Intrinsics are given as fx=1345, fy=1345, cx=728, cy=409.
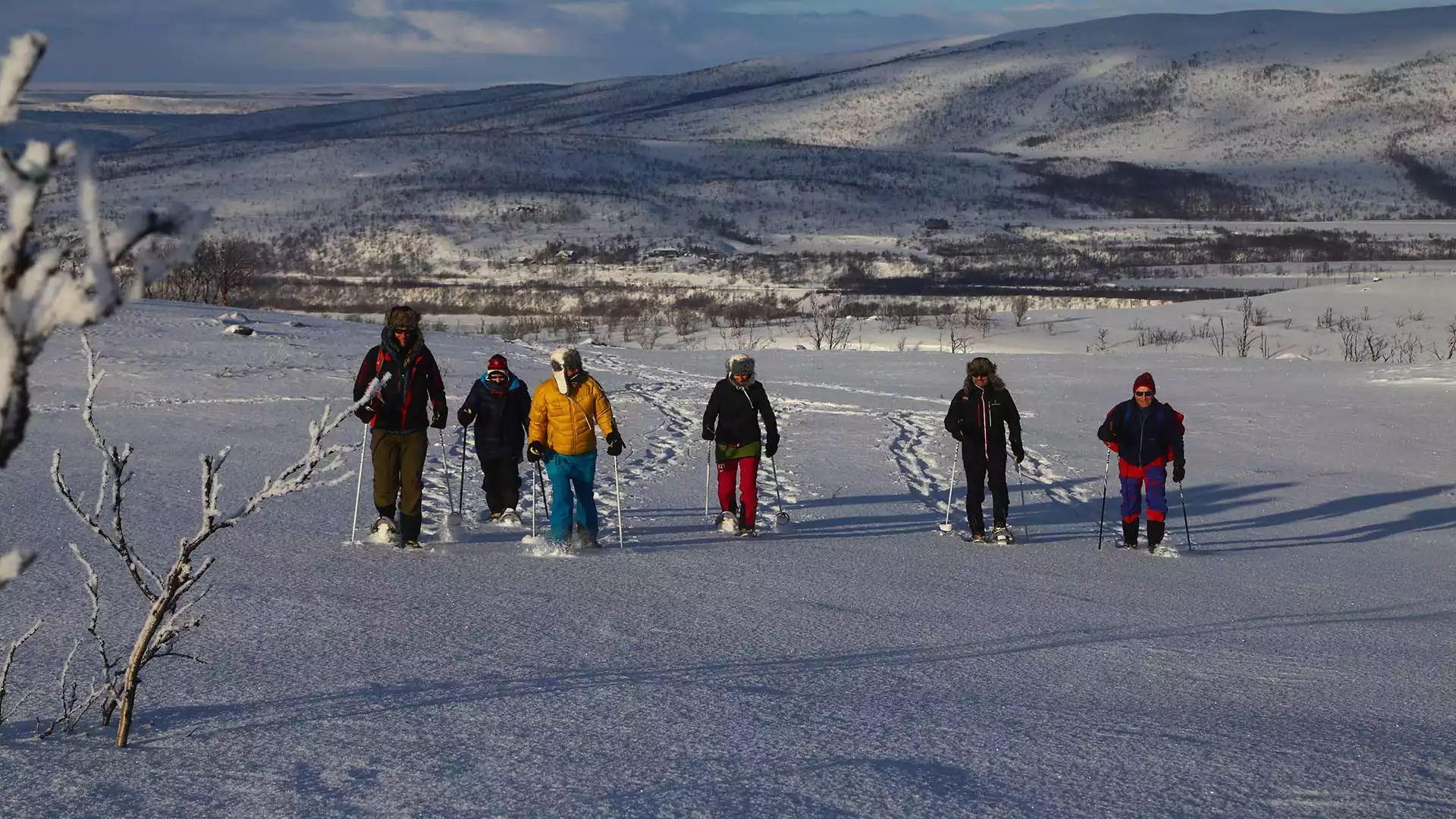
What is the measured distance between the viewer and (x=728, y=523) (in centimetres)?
1038

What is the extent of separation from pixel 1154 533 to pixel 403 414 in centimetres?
583

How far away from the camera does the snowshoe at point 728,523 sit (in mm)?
10352

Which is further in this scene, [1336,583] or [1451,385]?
[1451,385]

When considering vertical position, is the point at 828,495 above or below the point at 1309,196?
below

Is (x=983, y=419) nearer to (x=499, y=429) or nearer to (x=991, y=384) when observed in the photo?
(x=991, y=384)

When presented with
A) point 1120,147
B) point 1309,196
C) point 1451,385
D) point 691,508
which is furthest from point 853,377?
point 1120,147

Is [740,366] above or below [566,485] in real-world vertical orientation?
above

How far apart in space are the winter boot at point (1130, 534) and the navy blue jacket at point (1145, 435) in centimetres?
50

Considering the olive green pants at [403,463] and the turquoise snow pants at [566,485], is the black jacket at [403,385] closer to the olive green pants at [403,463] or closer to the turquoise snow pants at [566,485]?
the olive green pants at [403,463]

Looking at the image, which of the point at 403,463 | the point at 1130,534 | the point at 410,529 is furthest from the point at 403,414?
the point at 1130,534

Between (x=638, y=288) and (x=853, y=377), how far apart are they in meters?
26.6

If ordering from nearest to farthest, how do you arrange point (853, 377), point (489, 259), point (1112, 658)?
point (1112, 658) → point (853, 377) → point (489, 259)

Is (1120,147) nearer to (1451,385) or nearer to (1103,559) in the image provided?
(1451,385)

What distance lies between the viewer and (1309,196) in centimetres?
9456
